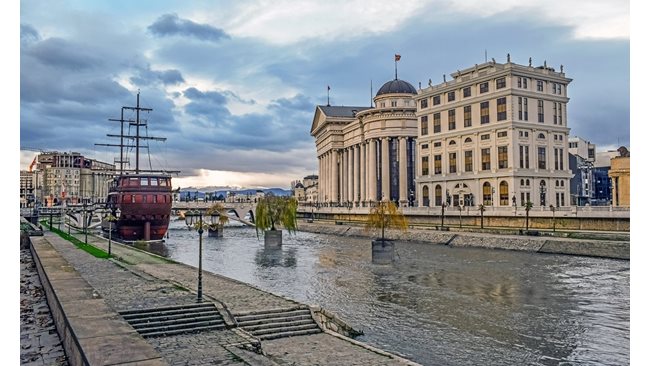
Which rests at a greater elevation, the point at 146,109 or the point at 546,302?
the point at 146,109

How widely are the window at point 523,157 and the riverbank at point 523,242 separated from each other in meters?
17.7

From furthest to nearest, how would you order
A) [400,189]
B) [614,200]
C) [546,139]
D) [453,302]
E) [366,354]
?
[400,189]
[546,139]
[614,200]
[453,302]
[366,354]

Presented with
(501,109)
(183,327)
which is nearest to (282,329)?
(183,327)

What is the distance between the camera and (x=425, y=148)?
309ft

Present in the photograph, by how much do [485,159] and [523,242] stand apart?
31119mm

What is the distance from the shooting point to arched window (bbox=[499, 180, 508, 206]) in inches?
3111

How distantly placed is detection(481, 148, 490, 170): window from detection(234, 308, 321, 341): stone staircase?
6734cm

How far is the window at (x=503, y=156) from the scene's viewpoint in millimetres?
78938

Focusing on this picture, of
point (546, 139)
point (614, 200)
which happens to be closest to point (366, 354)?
point (614, 200)

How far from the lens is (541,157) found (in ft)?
265

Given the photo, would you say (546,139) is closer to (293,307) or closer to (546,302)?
(546,302)

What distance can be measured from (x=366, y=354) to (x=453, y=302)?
489 inches

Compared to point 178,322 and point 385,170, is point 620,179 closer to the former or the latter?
point 385,170

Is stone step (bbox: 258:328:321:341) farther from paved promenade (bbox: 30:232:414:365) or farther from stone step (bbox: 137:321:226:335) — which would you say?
stone step (bbox: 137:321:226:335)
